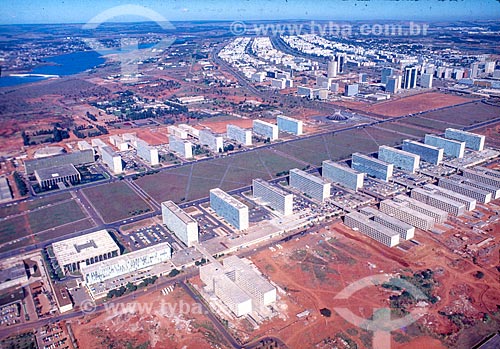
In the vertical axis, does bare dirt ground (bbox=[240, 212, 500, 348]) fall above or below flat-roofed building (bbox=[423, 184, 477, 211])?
below

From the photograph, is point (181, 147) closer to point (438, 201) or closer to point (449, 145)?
point (438, 201)

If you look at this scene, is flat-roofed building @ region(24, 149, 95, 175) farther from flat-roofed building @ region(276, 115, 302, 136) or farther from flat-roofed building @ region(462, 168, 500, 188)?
flat-roofed building @ region(462, 168, 500, 188)

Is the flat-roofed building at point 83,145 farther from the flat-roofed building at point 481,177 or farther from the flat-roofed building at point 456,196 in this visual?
the flat-roofed building at point 481,177

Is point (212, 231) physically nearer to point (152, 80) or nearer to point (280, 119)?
point (280, 119)

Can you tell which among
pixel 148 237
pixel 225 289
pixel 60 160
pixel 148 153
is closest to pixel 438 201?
pixel 225 289

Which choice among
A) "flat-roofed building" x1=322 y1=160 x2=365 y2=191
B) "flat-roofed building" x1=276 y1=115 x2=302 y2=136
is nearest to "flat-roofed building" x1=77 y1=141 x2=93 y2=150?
"flat-roofed building" x1=276 y1=115 x2=302 y2=136
